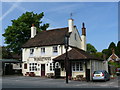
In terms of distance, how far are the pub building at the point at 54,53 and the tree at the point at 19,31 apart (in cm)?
547

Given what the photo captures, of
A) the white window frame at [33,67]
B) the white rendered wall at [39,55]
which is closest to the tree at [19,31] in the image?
the white rendered wall at [39,55]

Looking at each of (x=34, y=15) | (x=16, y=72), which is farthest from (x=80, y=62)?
(x=34, y=15)

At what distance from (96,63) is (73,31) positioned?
23.8ft

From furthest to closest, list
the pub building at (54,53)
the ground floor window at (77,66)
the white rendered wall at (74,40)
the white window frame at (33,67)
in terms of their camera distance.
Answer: the white window frame at (33,67) < the white rendered wall at (74,40) < the pub building at (54,53) < the ground floor window at (77,66)

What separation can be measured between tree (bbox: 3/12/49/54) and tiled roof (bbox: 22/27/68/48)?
600 centimetres

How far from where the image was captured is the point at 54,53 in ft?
108

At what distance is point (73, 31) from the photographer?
113ft

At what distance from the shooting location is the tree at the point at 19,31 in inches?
1660

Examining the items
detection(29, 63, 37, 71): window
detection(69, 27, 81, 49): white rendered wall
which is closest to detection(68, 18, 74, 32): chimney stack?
detection(69, 27, 81, 49): white rendered wall

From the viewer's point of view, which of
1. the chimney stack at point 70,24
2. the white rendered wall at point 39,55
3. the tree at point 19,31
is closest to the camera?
the white rendered wall at point 39,55

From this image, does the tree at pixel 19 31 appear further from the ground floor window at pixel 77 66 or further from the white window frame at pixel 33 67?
the ground floor window at pixel 77 66

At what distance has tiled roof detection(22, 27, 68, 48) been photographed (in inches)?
1313

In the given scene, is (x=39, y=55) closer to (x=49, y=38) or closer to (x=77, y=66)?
(x=49, y=38)

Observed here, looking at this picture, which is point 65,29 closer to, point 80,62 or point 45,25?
point 80,62
